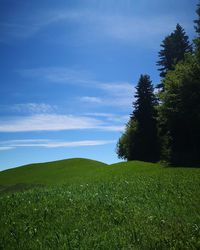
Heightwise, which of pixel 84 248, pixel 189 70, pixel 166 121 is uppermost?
pixel 189 70

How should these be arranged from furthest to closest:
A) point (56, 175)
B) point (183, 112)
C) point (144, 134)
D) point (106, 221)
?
point (144, 134) → point (56, 175) → point (183, 112) → point (106, 221)

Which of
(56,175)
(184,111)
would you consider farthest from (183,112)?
(56,175)

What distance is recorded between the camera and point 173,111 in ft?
140

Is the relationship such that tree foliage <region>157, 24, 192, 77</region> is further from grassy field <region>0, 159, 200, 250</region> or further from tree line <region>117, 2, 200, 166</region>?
grassy field <region>0, 159, 200, 250</region>

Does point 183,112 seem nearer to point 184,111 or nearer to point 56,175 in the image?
point 184,111

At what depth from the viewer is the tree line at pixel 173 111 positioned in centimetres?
4144

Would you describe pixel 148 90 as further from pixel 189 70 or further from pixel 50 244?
pixel 50 244

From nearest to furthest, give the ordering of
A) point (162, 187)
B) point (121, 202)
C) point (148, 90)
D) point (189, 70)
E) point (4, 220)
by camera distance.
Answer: point (4, 220) → point (121, 202) → point (162, 187) → point (189, 70) → point (148, 90)

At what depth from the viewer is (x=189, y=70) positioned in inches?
1668

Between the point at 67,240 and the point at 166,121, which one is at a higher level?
the point at 166,121

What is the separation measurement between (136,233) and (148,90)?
173 ft

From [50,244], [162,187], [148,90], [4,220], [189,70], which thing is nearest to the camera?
[50,244]

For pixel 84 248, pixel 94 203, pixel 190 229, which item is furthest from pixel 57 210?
pixel 190 229

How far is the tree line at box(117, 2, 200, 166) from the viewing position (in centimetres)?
4144
